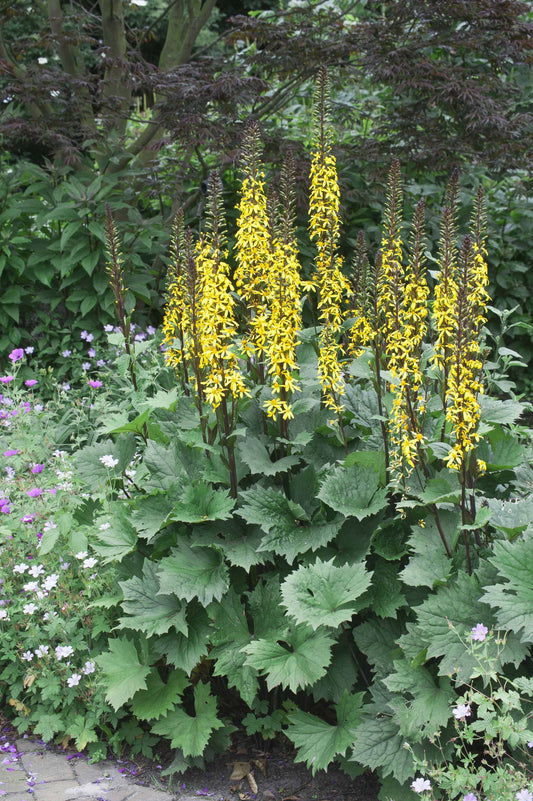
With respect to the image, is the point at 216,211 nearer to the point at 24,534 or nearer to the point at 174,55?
the point at 24,534

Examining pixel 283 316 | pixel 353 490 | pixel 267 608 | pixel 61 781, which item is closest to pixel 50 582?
pixel 61 781

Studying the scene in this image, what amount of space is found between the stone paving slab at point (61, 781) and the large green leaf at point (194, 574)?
2.37 feet

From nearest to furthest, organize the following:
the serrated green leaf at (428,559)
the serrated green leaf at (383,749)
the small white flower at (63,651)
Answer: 1. the serrated green leaf at (383,749)
2. the serrated green leaf at (428,559)
3. the small white flower at (63,651)

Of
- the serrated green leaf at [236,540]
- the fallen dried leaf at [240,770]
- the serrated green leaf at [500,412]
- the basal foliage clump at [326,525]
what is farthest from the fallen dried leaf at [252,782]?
the serrated green leaf at [500,412]

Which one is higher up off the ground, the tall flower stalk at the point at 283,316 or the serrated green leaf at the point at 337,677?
the tall flower stalk at the point at 283,316

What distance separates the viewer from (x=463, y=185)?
309 inches

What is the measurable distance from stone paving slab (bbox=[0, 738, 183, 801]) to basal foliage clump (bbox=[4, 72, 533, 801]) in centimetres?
21

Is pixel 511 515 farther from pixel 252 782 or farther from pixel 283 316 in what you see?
pixel 252 782

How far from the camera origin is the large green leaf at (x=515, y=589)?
7.70ft

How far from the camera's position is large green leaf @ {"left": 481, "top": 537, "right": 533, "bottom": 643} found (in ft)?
7.70

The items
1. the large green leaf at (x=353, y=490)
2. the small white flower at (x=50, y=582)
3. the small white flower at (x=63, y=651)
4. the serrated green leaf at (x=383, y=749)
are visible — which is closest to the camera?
the serrated green leaf at (x=383, y=749)

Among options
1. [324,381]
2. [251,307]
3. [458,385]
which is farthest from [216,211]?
[458,385]

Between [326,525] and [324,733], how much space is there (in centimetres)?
75

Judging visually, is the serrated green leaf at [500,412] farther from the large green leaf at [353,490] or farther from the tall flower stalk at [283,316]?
the tall flower stalk at [283,316]
